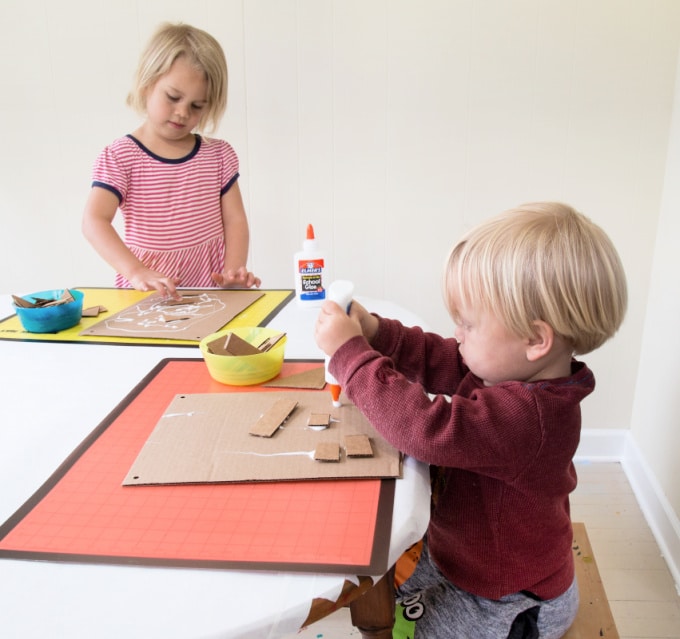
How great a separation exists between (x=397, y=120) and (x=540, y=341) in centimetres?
133

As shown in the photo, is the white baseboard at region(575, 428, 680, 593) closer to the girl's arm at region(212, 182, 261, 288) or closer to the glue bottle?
the glue bottle

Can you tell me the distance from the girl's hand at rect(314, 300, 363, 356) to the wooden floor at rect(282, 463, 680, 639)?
0.74 metres

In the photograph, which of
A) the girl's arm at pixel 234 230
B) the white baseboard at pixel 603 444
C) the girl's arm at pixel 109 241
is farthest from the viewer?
the white baseboard at pixel 603 444

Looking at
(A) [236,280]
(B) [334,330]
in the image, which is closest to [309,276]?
(A) [236,280]

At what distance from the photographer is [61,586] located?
482 millimetres

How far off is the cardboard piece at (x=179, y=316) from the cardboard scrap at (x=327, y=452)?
46cm

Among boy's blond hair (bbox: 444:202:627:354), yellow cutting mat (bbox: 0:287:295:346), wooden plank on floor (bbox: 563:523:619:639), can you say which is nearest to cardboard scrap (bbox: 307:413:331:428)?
boy's blond hair (bbox: 444:202:627:354)

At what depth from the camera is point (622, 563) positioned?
1.60 meters

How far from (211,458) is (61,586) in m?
0.20

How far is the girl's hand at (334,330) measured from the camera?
2.41ft

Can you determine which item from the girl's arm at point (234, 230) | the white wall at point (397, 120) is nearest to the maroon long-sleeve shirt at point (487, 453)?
the girl's arm at point (234, 230)

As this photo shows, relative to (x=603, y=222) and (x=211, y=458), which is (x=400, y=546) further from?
(x=603, y=222)

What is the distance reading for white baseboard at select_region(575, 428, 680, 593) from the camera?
5.24 feet

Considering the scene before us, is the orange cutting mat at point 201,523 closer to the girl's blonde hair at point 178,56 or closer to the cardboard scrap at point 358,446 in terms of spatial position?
the cardboard scrap at point 358,446
